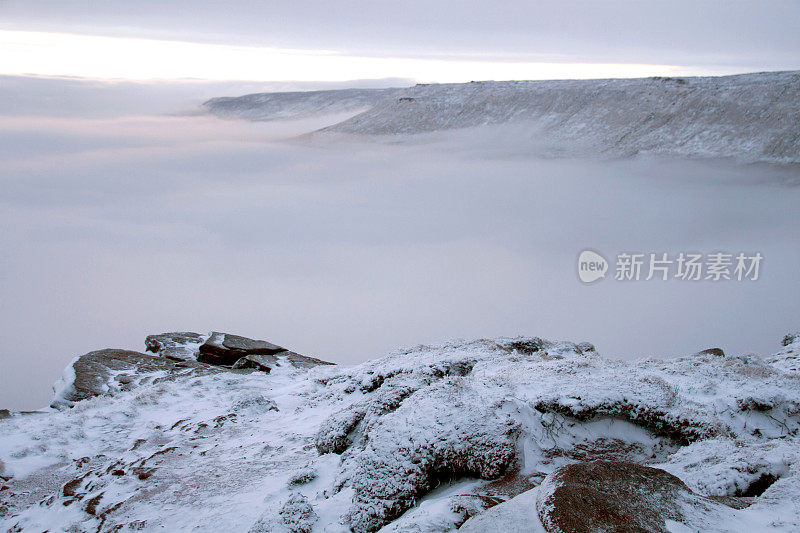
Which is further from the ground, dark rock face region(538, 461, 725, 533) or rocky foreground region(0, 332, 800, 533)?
dark rock face region(538, 461, 725, 533)

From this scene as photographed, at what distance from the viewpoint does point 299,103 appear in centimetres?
11362

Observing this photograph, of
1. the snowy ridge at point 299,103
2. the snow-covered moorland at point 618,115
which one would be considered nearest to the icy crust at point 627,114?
the snow-covered moorland at point 618,115

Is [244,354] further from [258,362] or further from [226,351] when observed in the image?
[258,362]

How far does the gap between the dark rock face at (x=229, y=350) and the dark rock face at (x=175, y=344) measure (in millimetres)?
431

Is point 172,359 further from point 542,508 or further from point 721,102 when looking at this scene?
point 721,102

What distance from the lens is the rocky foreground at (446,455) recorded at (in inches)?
195

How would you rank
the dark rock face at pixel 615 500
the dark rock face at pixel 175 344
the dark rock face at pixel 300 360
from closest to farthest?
the dark rock face at pixel 615 500 → the dark rock face at pixel 300 360 → the dark rock face at pixel 175 344

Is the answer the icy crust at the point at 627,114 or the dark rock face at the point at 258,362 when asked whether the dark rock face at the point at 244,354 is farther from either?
the icy crust at the point at 627,114

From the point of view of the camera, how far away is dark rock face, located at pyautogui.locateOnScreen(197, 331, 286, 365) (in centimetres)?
1731

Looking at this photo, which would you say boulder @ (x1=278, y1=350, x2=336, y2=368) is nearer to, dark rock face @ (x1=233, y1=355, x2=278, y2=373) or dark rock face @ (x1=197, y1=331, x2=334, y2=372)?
dark rock face @ (x1=197, y1=331, x2=334, y2=372)

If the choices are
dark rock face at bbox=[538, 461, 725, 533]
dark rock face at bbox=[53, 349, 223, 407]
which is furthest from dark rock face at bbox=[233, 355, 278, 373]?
dark rock face at bbox=[538, 461, 725, 533]

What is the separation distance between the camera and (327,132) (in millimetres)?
79125

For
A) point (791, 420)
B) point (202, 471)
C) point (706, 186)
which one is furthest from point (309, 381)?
point (706, 186)

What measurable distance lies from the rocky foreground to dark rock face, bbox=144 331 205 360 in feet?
18.6
